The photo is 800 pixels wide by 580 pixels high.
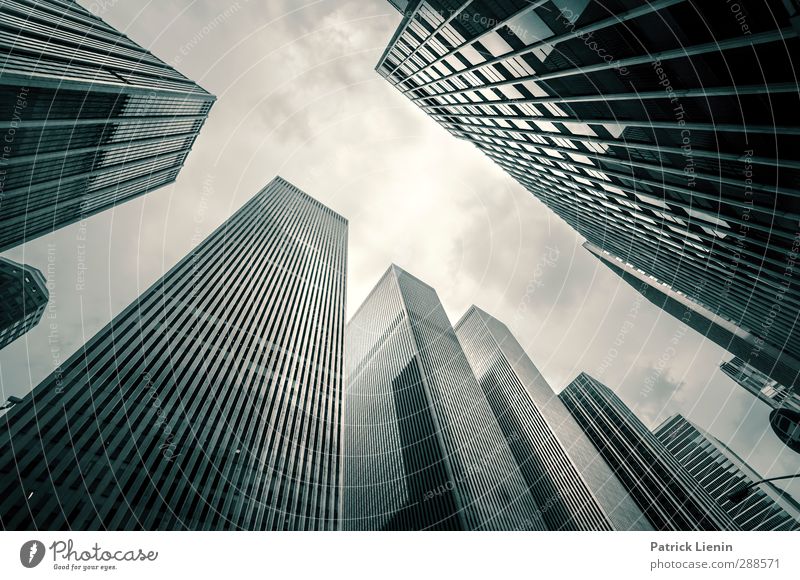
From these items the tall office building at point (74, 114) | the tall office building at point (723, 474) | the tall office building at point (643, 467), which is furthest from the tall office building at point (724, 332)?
the tall office building at point (723, 474)

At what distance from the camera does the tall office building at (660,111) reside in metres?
8.65

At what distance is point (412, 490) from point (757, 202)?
88.6m

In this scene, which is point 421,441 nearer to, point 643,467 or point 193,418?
point 193,418

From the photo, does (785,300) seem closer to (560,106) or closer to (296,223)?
(560,106)

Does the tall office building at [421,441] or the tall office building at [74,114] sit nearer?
the tall office building at [74,114]

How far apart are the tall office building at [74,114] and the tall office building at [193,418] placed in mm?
24386

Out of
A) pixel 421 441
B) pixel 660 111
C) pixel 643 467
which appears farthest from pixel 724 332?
pixel 643 467

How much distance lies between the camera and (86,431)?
3131 centimetres

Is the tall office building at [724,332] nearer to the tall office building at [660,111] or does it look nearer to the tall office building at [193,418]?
the tall office building at [660,111]

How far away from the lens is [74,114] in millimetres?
53281

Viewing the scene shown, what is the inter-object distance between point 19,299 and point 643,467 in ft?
687

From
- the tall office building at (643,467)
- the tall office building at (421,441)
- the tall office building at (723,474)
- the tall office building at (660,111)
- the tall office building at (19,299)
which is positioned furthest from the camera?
the tall office building at (723,474)

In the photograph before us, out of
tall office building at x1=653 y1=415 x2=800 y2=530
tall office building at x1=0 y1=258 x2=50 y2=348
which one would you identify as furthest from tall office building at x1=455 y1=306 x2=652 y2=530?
tall office building at x1=0 y1=258 x2=50 y2=348
